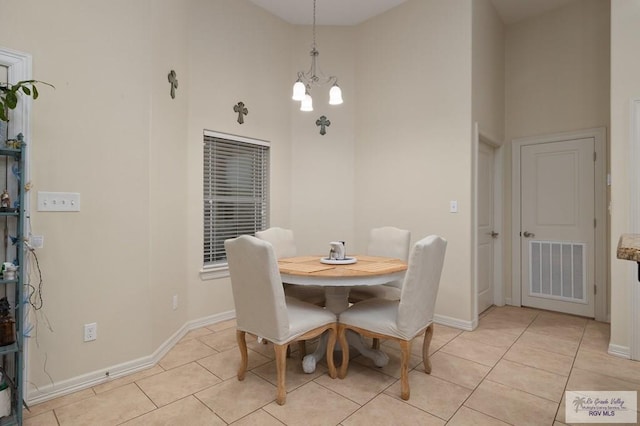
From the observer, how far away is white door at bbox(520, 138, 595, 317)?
11.9 ft

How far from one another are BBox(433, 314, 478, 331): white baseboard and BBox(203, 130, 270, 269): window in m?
2.20

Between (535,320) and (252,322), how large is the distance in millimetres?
3135

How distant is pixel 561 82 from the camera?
12.4ft

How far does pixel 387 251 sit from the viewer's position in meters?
3.21

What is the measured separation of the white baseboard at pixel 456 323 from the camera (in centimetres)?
325

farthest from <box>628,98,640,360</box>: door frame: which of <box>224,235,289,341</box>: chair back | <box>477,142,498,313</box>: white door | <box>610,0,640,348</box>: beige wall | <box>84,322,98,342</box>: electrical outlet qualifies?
<box>84,322,98,342</box>: electrical outlet

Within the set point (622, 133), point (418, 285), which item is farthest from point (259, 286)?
point (622, 133)

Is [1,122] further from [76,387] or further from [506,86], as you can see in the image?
[506,86]

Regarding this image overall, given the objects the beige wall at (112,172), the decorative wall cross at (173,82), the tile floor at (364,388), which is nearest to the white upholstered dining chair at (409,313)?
the tile floor at (364,388)

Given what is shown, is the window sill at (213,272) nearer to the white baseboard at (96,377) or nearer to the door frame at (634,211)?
the white baseboard at (96,377)

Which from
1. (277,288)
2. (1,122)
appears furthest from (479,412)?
Answer: (1,122)

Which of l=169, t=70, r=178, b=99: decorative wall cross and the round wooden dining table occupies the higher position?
l=169, t=70, r=178, b=99: decorative wall cross

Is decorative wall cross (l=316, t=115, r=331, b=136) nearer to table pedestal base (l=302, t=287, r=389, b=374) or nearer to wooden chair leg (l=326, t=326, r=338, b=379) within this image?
table pedestal base (l=302, t=287, r=389, b=374)

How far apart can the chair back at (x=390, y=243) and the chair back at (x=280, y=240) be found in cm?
81
